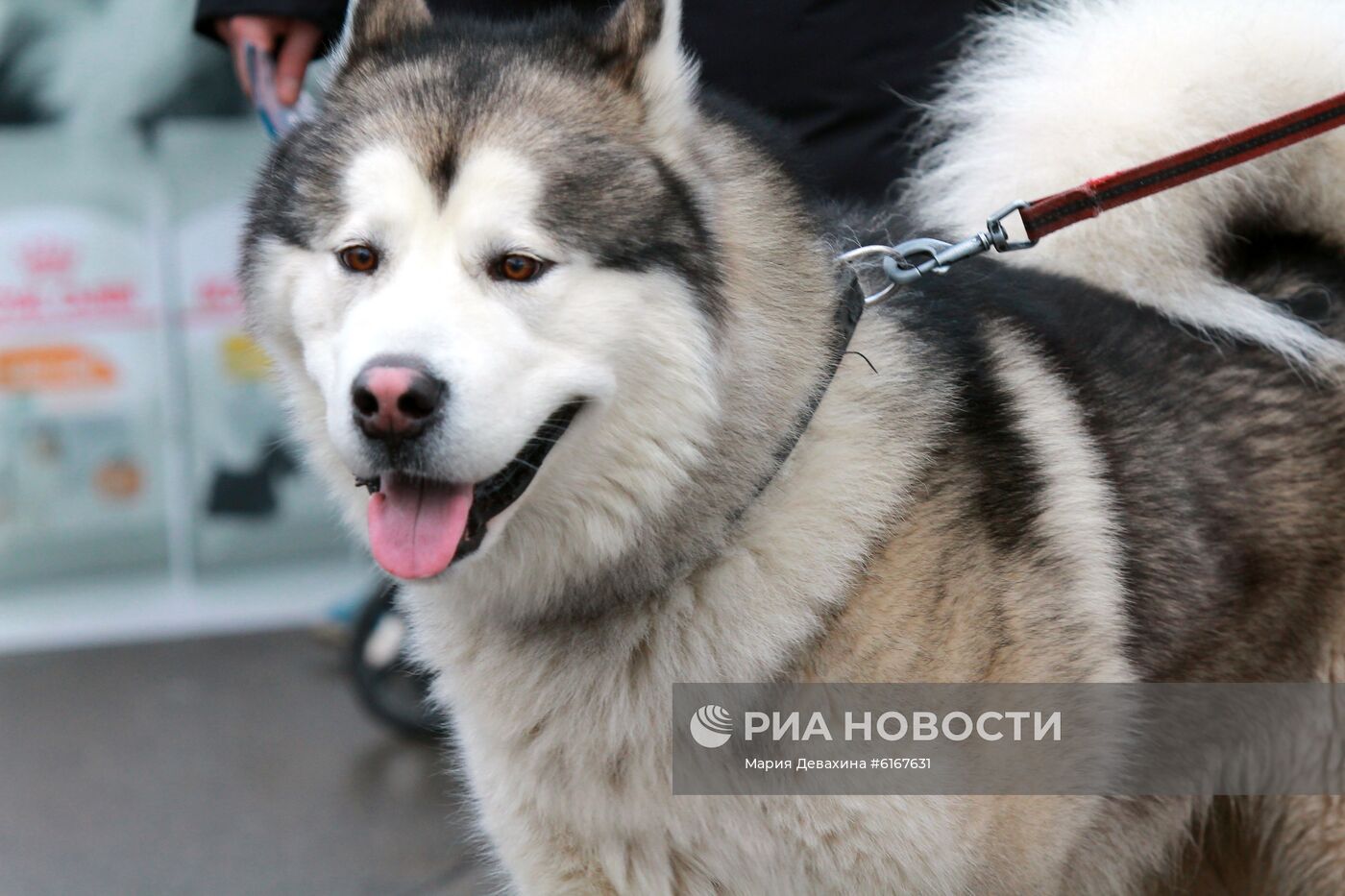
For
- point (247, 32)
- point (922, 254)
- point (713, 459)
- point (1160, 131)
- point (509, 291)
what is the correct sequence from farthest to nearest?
point (247, 32)
point (1160, 131)
point (922, 254)
point (713, 459)
point (509, 291)

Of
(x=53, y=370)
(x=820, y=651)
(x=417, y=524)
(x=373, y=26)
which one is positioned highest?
(x=373, y=26)

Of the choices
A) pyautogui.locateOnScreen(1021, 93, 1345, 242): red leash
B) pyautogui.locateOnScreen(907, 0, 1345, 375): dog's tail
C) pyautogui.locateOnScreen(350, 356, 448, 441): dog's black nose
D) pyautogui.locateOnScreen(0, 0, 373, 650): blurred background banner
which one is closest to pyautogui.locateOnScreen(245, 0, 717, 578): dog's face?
pyautogui.locateOnScreen(350, 356, 448, 441): dog's black nose

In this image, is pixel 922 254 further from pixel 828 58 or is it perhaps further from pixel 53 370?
pixel 53 370

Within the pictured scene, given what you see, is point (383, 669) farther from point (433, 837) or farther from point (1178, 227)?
point (1178, 227)

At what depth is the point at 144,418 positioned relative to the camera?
518 cm

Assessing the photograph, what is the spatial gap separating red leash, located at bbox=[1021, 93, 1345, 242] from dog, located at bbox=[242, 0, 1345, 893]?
5.6 inches

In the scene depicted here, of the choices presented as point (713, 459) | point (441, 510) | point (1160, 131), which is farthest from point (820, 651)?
point (1160, 131)

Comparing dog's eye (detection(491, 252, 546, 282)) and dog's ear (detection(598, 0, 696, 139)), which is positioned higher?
dog's ear (detection(598, 0, 696, 139))

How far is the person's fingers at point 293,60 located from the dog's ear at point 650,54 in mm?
1264

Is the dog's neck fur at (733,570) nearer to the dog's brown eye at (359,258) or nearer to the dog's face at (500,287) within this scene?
the dog's face at (500,287)

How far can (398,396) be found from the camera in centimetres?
172

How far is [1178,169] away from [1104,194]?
149mm

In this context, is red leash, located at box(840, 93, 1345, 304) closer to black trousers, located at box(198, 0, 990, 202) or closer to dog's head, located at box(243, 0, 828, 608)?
dog's head, located at box(243, 0, 828, 608)

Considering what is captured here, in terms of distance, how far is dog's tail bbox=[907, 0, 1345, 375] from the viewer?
8.32 ft
